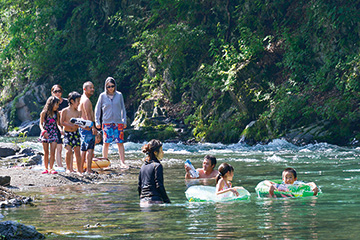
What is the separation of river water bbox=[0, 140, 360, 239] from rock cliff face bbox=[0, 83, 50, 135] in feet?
77.9

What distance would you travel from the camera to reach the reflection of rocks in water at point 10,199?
8703mm

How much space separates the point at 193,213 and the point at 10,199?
291 centimetres

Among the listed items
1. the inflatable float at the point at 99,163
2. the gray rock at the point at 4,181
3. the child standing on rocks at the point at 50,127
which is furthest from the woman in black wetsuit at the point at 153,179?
the inflatable float at the point at 99,163

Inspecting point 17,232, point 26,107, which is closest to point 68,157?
point 17,232

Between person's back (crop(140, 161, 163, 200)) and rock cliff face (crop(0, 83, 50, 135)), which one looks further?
rock cliff face (crop(0, 83, 50, 135))

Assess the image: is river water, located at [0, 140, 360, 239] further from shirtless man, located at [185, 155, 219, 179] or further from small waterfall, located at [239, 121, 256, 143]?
small waterfall, located at [239, 121, 256, 143]

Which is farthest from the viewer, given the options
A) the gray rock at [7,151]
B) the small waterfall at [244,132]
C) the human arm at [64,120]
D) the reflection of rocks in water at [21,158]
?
the small waterfall at [244,132]

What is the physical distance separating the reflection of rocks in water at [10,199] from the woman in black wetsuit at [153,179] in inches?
72.4

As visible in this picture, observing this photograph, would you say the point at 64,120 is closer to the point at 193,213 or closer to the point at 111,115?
the point at 111,115

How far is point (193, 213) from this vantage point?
824 centimetres

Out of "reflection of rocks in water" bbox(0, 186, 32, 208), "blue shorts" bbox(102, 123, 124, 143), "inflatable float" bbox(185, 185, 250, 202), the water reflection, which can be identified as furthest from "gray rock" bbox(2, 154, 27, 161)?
the water reflection

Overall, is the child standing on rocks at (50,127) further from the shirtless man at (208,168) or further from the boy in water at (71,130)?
the shirtless man at (208,168)

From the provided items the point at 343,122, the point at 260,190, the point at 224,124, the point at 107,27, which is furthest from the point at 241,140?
the point at 107,27

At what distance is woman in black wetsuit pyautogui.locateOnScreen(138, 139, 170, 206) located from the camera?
28.9 feet
